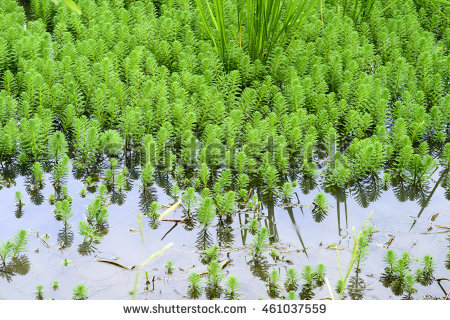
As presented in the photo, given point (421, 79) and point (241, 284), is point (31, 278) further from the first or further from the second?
point (421, 79)

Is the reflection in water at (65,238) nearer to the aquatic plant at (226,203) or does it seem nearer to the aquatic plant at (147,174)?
the aquatic plant at (147,174)

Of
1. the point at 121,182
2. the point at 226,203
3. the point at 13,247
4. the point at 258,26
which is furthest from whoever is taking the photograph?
the point at 258,26

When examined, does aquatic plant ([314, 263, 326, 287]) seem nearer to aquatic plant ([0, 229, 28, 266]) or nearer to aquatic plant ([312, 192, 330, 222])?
aquatic plant ([312, 192, 330, 222])

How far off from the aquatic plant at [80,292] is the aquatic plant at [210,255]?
73 cm

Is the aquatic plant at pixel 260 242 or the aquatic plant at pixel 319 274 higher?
the aquatic plant at pixel 260 242

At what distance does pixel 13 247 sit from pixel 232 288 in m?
1.35

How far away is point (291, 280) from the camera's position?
341 cm

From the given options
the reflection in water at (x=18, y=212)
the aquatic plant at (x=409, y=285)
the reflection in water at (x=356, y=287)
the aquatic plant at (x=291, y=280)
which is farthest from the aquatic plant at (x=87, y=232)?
the aquatic plant at (x=409, y=285)

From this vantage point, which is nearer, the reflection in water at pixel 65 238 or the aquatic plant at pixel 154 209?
the reflection in water at pixel 65 238

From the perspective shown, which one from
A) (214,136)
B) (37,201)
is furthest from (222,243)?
(37,201)

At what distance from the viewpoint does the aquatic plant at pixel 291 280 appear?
337 centimetres

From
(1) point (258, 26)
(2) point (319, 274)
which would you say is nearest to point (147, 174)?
(2) point (319, 274)

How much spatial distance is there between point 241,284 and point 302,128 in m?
1.78

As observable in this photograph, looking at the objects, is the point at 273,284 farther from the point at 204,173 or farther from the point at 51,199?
the point at 51,199
